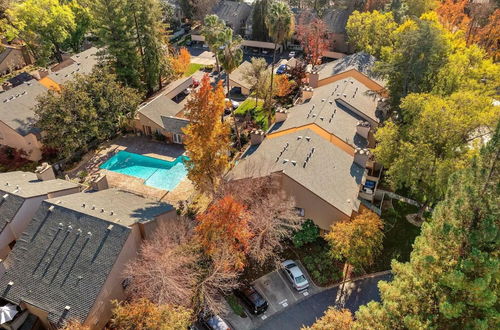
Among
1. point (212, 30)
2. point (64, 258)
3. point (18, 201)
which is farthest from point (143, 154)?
point (64, 258)

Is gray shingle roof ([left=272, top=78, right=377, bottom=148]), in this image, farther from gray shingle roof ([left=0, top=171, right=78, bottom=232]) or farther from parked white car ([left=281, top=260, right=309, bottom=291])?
gray shingle roof ([left=0, top=171, right=78, bottom=232])

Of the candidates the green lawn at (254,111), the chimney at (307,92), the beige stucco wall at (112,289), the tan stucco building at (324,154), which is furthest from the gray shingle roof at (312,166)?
the green lawn at (254,111)

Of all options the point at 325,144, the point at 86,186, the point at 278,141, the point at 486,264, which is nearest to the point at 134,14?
the point at 86,186

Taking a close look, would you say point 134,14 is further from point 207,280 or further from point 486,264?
point 486,264

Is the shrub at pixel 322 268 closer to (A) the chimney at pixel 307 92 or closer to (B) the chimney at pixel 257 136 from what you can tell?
(B) the chimney at pixel 257 136

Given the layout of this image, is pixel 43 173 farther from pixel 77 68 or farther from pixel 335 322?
pixel 335 322
